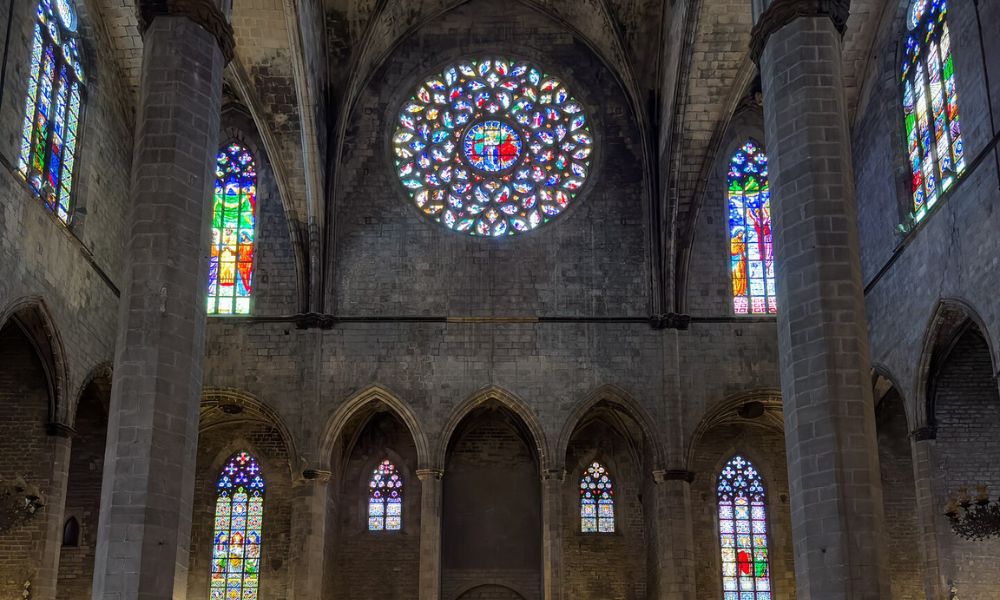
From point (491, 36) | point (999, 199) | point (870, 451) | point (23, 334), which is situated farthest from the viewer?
point (491, 36)

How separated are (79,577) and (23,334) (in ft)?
18.2

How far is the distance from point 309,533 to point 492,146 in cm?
853

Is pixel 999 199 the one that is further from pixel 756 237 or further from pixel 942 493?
pixel 756 237

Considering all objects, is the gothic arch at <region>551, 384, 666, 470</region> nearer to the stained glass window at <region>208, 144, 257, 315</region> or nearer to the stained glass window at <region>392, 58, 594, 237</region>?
the stained glass window at <region>392, 58, 594, 237</region>

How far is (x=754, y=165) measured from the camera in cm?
2489

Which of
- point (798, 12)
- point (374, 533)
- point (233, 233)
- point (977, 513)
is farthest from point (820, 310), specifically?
point (233, 233)

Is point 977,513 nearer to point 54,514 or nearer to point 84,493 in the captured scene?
point 54,514

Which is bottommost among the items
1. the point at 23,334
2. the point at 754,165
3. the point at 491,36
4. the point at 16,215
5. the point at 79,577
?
the point at 79,577

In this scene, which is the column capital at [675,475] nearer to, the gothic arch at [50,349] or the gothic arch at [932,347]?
the gothic arch at [932,347]

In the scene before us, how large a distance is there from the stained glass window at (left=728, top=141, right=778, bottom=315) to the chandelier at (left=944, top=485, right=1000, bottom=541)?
7.69m

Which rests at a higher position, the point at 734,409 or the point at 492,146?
the point at 492,146

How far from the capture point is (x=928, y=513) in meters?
18.6

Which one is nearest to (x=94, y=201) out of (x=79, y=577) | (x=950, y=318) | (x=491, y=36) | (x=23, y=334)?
(x=23, y=334)

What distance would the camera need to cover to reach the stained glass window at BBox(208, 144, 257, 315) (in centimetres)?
2388
